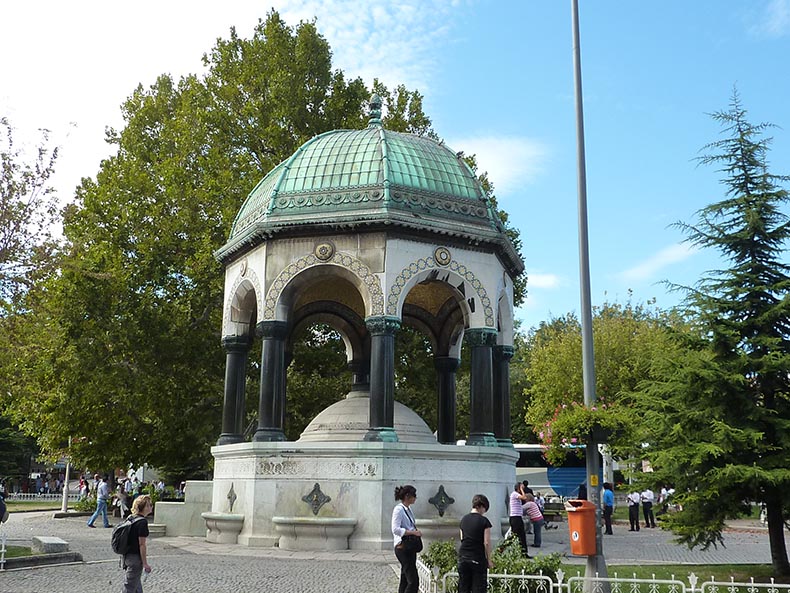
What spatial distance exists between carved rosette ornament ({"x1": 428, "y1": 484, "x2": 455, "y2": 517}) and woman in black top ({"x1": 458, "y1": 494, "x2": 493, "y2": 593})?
699 centimetres

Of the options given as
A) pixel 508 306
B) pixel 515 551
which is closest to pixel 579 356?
pixel 508 306

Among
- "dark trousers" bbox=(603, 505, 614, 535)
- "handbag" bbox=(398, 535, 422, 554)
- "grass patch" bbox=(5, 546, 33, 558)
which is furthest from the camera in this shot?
"dark trousers" bbox=(603, 505, 614, 535)

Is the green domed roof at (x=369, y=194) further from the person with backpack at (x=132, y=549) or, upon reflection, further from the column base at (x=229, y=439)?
the person with backpack at (x=132, y=549)

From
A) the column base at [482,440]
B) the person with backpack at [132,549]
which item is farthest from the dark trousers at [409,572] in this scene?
the column base at [482,440]

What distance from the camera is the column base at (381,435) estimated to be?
16.1 meters

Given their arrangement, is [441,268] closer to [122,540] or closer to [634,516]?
[122,540]

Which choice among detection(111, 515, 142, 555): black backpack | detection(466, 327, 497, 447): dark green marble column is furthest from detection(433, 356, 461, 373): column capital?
detection(111, 515, 142, 555): black backpack

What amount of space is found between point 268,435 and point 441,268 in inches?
205

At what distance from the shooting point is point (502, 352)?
1998cm

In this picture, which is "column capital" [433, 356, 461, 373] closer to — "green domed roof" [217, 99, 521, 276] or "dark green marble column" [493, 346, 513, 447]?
"dark green marble column" [493, 346, 513, 447]

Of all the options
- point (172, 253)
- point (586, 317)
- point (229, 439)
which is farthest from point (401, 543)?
point (172, 253)

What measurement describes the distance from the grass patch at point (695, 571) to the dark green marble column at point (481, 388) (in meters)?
3.97

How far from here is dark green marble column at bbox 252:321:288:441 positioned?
17.2 meters

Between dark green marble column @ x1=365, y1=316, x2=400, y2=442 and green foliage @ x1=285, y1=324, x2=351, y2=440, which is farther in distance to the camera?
green foliage @ x1=285, y1=324, x2=351, y2=440
